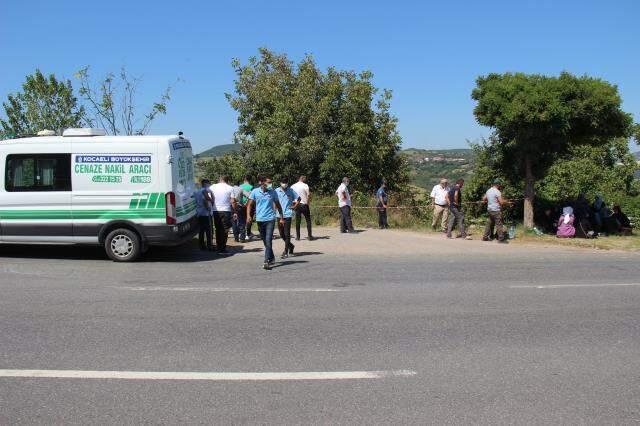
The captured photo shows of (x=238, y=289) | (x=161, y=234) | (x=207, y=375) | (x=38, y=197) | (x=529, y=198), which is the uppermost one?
(x=38, y=197)

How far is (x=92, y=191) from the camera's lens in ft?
35.1

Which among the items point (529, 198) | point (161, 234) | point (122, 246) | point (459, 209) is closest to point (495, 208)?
point (459, 209)

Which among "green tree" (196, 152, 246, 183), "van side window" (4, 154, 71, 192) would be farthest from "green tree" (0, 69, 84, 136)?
"van side window" (4, 154, 71, 192)

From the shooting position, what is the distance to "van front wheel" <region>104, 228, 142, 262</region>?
10.8 m

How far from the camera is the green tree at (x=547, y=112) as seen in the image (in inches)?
558

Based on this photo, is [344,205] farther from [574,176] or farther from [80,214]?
[574,176]

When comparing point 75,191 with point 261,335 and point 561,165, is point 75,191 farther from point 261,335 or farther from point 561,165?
point 561,165

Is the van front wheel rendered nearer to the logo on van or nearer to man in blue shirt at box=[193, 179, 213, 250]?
the logo on van

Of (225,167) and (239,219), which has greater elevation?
(225,167)

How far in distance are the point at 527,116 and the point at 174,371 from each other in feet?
38.7

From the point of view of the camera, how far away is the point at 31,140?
10.8m

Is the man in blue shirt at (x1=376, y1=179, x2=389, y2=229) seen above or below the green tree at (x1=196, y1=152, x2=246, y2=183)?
below

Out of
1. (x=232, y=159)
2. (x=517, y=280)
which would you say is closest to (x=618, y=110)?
(x=517, y=280)

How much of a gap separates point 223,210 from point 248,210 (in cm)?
76
